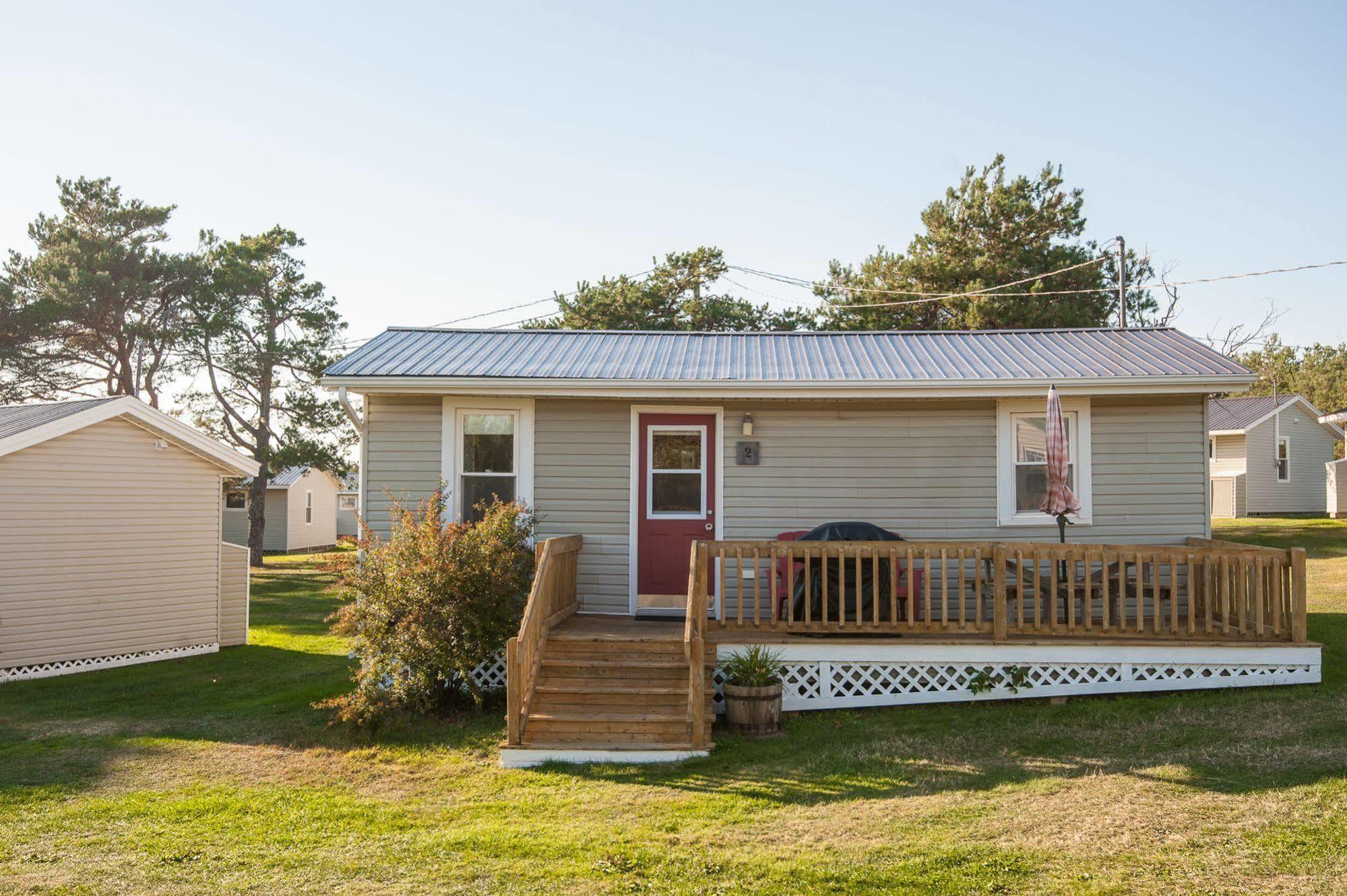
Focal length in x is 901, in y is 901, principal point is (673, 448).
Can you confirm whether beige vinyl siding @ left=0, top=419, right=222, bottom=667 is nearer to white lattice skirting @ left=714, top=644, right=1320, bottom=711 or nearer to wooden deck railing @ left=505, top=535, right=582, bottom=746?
wooden deck railing @ left=505, top=535, right=582, bottom=746

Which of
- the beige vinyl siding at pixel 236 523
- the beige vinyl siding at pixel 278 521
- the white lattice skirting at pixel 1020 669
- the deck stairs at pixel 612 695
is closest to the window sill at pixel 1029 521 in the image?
the white lattice skirting at pixel 1020 669

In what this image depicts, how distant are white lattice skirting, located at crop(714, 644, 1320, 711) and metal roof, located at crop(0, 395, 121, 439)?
9554mm

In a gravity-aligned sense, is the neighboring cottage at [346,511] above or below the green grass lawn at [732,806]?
above

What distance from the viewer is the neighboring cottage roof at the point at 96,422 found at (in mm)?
11492

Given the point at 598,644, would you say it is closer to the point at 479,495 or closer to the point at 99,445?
the point at 479,495

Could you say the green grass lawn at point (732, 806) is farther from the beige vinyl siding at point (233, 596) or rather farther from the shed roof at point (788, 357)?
the beige vinyl siding at point (233, 596)

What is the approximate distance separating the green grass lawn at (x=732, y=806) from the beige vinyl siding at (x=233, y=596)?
4.90m

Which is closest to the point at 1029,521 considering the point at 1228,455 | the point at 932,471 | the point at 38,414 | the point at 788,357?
the point at 932,471

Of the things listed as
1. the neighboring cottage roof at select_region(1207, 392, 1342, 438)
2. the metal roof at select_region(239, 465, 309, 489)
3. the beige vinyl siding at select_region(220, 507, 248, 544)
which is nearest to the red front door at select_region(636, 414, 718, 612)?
the neighboring cottage roof at select_region(1207, 392, 1342, 438)

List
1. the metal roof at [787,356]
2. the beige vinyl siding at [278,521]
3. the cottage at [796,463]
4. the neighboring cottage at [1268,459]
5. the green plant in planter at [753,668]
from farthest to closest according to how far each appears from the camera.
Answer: the beige vinyl siding at [278,521] → the neighboring cottage at [1268,459] → the metal roof at [787,356] → the cottage at [796,463] → the green plant in planter at [753,668]

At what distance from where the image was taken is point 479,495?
9961 millimetres

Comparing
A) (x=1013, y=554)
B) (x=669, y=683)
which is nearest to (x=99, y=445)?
(x=669, y=683)

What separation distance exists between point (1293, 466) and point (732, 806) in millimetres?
30487

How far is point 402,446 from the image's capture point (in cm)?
991
